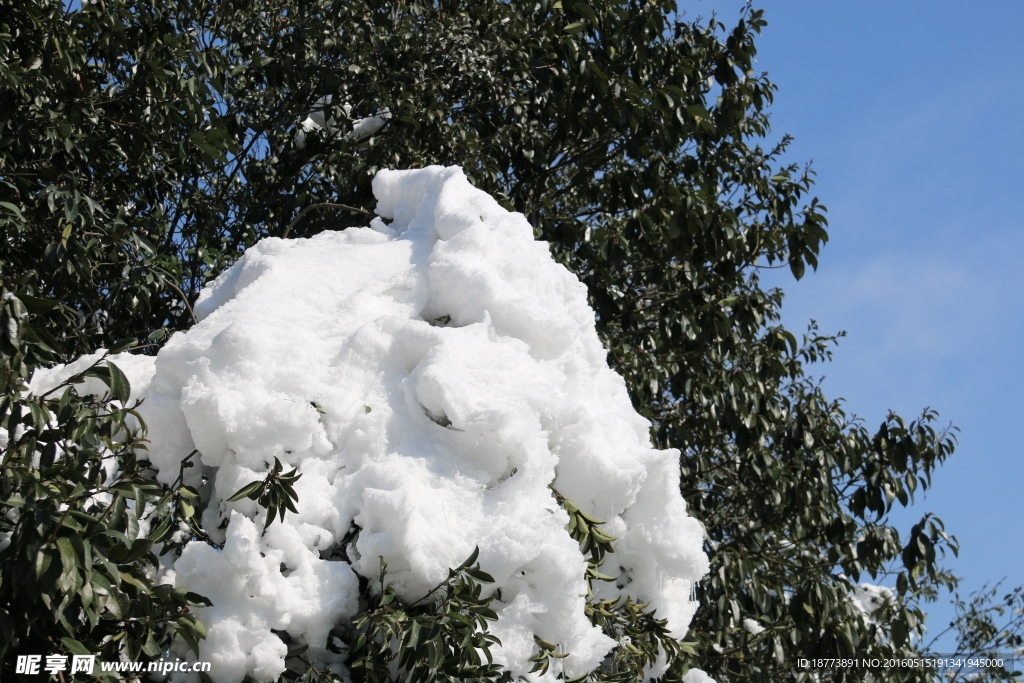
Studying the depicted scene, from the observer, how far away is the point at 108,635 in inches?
81.6

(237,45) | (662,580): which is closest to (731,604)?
(662,580)

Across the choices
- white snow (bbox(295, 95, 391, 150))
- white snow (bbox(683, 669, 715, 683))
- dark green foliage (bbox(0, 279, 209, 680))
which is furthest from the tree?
dark green foliage (bbox(0, 279, 209, 680))

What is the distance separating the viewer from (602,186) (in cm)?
655

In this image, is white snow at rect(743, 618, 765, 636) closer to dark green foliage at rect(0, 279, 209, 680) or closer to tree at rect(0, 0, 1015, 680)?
tree at rect(0, 0, 1015, 680)

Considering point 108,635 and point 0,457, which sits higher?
point 0,457

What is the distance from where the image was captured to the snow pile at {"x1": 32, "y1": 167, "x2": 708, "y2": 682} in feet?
7.13

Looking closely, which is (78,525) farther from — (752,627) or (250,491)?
(752,627)

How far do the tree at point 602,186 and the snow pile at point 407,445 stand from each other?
6.19 feet

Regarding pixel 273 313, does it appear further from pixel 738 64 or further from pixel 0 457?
pixel 738 64

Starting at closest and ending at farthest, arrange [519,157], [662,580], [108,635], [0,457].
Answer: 1. [108,635]
2. [0,457]
3. [662,580]
4. [519,157]

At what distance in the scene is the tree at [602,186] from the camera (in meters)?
4.76

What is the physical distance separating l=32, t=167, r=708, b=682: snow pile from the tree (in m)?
1.89

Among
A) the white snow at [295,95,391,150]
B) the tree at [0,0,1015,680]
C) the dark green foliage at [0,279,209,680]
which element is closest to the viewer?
the dark green foliage at [0,279,209,680]

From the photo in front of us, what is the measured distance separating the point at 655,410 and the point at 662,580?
11.7ft
